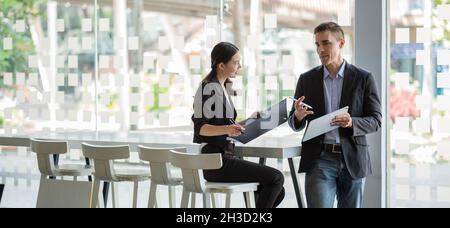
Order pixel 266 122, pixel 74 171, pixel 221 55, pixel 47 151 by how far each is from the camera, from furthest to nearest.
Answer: pixel 74 171 < pixel 47 151 < pixel 221 55 < pixel 266 122

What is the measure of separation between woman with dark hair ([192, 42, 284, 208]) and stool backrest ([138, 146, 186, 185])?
0.23 metres

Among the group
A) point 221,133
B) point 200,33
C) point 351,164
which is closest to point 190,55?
point 200,33

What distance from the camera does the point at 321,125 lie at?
4.31m

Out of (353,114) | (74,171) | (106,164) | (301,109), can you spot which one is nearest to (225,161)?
(301,109)

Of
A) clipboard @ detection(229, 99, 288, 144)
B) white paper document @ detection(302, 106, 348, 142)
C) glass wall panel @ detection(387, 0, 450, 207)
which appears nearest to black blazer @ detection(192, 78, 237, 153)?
clipboard @ detection(229, 99, 288, 144)

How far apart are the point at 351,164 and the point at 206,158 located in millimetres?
846

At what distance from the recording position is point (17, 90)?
678 centimetres

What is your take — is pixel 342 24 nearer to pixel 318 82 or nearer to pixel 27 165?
pixel 318 82

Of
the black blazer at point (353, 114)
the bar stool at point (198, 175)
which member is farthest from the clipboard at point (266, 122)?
the bar stool at point (198, 175)

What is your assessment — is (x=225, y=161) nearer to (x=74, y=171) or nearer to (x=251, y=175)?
(x=251, y=175)

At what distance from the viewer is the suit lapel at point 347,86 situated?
4.45 meters

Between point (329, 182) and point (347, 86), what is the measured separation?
58 centimetres

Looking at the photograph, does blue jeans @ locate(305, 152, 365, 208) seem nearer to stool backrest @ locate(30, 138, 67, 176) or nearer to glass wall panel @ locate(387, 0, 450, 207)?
glass wall panel @ locate(387, 0, 450, 207)
